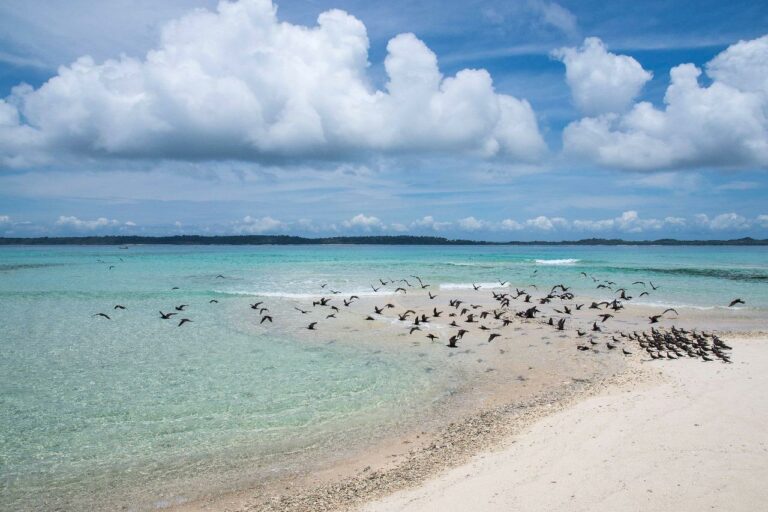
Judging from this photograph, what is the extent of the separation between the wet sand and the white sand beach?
1.48ft

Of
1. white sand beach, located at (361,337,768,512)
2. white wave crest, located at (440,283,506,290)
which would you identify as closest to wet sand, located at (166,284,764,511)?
white sand beach, located at (361,337,768,512)

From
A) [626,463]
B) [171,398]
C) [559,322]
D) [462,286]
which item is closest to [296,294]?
[462,286]

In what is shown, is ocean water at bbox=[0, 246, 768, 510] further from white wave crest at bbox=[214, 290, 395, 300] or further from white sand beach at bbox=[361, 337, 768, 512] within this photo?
white wave crest at bbox=[214, 290, 395, 300]

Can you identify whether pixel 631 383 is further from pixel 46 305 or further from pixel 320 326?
pixel 46 305

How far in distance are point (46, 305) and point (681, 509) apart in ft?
96.6

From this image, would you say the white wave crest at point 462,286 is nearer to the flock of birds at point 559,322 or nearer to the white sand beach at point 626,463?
the flock of birds at point 559,322

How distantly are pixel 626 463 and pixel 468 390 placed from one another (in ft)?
16.3

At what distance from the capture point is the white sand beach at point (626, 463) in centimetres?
590

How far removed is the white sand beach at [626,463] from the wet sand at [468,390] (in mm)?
451

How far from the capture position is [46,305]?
25625 millimetres

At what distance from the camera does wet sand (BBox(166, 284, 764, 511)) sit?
702 centimetres

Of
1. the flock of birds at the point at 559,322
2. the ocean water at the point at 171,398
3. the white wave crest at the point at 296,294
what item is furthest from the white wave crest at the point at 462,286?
the ocean water at the point at 171,398

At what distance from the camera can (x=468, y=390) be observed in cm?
1157

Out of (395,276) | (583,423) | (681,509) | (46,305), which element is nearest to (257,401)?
(583,423)
